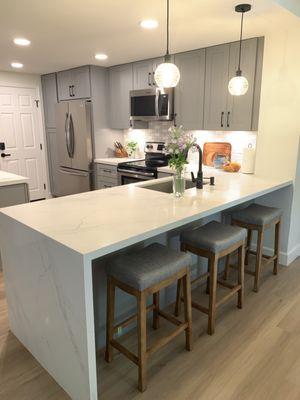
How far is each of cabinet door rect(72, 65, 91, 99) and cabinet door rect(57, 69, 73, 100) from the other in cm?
12

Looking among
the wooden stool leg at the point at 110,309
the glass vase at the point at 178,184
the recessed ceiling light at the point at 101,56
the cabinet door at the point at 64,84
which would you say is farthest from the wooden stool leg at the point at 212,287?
the cabinet door at the point at 64,84

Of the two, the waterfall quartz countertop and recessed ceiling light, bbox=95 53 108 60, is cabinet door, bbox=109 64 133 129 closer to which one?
recessed ceiling light, bbox=95 53 108 60

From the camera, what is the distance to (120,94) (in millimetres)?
4559

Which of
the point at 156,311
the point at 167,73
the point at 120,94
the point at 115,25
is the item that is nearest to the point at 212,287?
the point at 156,311

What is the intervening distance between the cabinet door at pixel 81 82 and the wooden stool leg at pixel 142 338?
376 centimetres

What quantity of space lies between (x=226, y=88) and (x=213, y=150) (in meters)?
0.81

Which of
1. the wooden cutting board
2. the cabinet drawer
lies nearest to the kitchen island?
the wooden cutting board

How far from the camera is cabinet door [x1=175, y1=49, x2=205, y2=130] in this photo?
142 inches

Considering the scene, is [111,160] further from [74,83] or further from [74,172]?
[74,83]

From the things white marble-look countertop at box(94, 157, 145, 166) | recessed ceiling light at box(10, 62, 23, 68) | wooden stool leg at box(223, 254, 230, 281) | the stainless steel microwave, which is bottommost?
wooden stool leg at box(223, 254, 230, 281)

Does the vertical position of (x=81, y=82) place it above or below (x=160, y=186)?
above

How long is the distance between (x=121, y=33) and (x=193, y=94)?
1.20 m

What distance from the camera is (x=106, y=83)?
4688 millimetres

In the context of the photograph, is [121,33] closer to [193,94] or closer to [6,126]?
[193,94]
